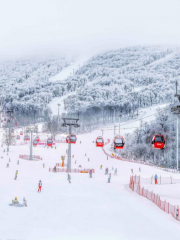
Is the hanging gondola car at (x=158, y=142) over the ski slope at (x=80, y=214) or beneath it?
over

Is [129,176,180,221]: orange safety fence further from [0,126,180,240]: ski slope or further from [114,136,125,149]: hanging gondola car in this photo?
[114,136,125,149]: hanging gondola car

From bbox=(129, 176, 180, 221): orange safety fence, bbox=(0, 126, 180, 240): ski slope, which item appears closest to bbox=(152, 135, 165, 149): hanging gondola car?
bbox=(129, 176, 180, 221): orange safety fence

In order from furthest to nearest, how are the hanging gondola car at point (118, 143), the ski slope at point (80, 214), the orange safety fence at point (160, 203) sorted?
the hanging gondola car at point (118, 143) → the orange safety fence at point (160, 203) → the ski slope at point (80, 214)

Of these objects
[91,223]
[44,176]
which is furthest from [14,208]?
[44,176]

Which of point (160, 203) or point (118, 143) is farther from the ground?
point (118, 143)

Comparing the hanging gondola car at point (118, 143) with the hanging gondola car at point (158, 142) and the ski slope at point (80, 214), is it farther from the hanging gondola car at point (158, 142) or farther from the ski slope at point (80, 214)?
the hanging gondola car at point (158, 142)

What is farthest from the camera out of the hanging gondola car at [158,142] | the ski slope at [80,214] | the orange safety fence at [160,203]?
the hanging gondola car at [158,142]

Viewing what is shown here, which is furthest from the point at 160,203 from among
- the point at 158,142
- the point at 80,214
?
the point at 80,214

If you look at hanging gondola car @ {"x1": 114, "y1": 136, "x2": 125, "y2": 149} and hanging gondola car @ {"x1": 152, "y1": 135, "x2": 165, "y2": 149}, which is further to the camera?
hanging gondola car @ {"x1": 114, "y1": 136, "x2": 125, "y2": 149}

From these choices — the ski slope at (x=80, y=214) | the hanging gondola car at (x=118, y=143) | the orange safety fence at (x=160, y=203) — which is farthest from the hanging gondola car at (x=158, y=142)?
the hanging gondola car at (x=118, y=143)

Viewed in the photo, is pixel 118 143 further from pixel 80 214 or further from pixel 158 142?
pixel 80 214

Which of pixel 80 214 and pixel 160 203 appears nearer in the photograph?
pixel 80 214

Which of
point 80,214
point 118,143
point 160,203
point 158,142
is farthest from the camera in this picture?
point 118,143
